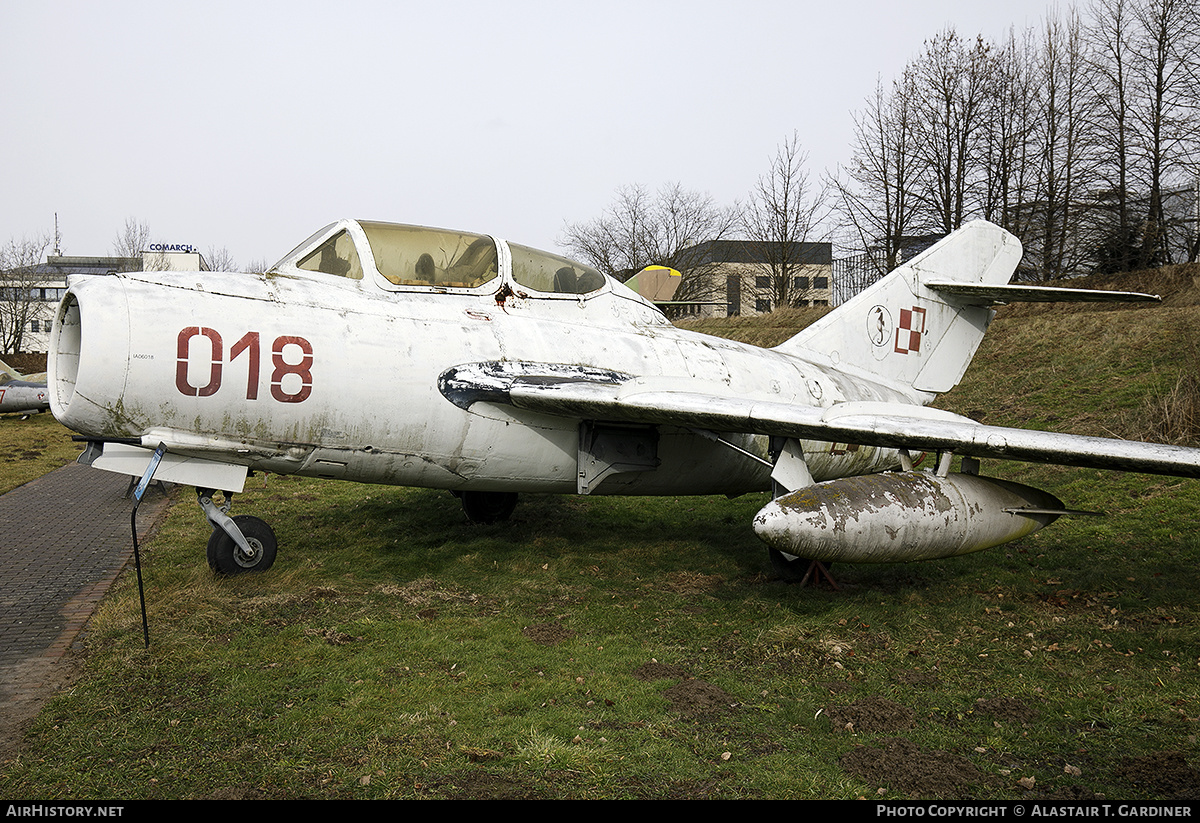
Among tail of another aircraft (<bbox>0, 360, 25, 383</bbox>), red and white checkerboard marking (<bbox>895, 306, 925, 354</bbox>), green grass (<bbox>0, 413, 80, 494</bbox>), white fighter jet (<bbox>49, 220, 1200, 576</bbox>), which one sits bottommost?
green grass (<bbox>0, 413, 80, 494</bbox>)

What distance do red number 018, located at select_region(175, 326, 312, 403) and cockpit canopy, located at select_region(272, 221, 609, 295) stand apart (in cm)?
107

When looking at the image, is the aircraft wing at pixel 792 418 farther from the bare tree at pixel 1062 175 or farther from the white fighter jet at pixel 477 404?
the bare tree at pixel 1062 175

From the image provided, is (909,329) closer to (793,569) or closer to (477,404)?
(793,569)

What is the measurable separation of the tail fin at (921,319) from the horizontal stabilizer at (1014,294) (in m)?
0.03

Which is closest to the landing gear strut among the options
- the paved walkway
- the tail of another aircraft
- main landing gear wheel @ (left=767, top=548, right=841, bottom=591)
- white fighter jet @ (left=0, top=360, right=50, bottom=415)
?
the paved walkway

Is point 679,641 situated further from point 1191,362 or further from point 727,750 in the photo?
point 1191,362

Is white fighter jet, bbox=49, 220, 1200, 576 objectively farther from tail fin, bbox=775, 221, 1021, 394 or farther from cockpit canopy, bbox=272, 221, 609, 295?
tail fin, bbox=775, 221, 1021, 394

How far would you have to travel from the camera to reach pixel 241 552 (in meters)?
A: 6.96

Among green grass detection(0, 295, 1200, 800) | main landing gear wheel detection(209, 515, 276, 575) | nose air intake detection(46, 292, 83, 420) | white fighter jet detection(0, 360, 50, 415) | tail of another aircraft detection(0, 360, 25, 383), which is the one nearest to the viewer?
green grass detection(0, 295, 1200, 800)

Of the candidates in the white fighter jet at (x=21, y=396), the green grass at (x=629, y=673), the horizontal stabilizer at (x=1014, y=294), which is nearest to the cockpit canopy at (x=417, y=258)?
the green grass at (x=629, y=673)

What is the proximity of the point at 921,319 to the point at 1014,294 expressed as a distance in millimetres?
1173

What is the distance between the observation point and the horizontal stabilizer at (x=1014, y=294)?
7510 mm

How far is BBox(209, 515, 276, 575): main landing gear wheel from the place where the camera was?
6.85m
